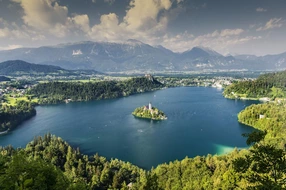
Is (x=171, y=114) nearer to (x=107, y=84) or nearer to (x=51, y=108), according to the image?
(x=51, y=108)

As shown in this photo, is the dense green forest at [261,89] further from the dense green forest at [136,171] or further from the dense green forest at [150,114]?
the dense green forest at [136,171]

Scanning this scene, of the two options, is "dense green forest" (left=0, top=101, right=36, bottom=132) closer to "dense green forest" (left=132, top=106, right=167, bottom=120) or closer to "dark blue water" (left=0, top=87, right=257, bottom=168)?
"dark blue water" (left=0, top=87, right=257, bottom=168)

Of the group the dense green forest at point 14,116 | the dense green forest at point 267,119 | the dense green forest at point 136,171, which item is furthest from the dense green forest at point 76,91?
the dense green forest at point 267,119

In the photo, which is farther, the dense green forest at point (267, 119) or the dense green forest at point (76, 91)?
the dense green forest at point (76, 91)

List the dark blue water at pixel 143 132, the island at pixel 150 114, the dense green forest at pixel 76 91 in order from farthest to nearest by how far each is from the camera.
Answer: the dense green forest at pixel 76 91, the island at pixel 150 114, the dark blue water at pixel 143 132

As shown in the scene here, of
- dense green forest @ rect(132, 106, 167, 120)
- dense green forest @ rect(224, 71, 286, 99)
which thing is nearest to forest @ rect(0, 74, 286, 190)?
dense green forest @ rect(132, 106, 167, 120)
